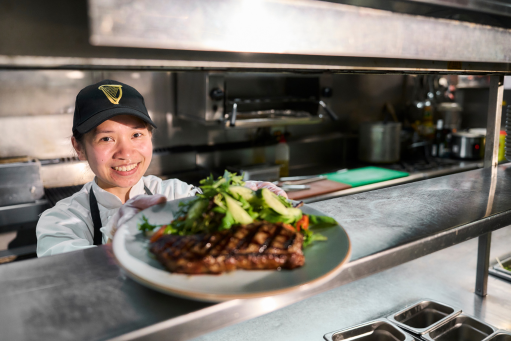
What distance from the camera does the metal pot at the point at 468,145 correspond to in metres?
4.69

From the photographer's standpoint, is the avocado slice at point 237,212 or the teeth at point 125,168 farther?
the teeth at point 125,168

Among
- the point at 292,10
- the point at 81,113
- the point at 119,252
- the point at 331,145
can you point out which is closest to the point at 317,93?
the point at 331,145

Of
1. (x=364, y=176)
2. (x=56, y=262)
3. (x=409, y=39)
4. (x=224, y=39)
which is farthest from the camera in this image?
(x=364, y=176)

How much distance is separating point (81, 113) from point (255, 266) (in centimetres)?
103

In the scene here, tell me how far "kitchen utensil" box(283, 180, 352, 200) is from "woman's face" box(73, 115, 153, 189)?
73.4 inches

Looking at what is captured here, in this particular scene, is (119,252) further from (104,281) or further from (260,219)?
(260,219)

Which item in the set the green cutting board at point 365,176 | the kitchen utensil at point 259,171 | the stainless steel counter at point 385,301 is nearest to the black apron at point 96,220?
the stainless steel counter at point 385,301

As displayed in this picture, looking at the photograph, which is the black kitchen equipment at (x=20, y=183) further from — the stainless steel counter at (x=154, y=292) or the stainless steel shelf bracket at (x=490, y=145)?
the stainless steel shelf bracket at (x=490, y=145)

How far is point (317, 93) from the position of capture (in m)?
4.14

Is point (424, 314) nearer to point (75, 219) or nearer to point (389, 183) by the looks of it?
point (75, 219)

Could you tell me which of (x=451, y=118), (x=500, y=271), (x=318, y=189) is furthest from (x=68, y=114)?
(x=451, y=118)

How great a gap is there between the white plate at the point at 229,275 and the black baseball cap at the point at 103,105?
0.70 meters

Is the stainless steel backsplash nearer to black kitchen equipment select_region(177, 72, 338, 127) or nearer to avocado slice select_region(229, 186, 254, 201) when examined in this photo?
black kitchen equipment select_region(177, 72, 338, 127)

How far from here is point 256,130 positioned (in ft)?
13.9
